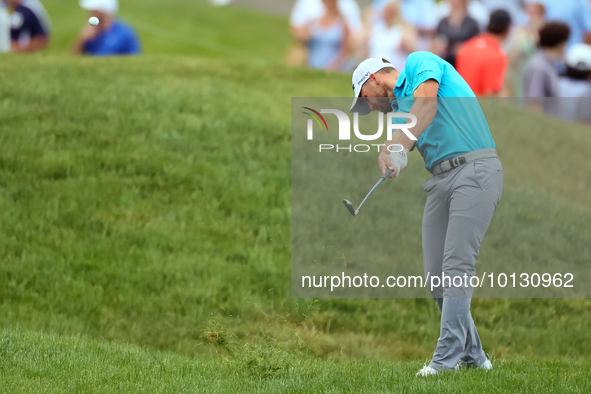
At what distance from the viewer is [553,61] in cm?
1161

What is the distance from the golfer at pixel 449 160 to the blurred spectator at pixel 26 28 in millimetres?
10784

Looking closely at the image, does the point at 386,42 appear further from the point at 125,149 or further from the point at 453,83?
the point at 453,83

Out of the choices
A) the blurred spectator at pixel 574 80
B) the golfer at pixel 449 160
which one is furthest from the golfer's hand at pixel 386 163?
the blurred spectator at pixel 574 80

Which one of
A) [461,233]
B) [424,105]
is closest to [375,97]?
[424,105]

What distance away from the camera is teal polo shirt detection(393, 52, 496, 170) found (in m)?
5.81

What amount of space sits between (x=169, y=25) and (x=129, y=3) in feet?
8.64

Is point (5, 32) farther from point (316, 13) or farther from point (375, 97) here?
Answer: point (375, 97)

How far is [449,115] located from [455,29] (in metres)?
8.54

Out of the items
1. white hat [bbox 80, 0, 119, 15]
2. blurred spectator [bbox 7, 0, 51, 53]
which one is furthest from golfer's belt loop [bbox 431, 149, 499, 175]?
blurred spectator [bbox 7, 0, 51, 53]

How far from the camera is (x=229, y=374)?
6.08m

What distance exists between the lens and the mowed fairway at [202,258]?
20.0 ft

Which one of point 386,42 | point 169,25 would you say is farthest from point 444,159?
point 169,25

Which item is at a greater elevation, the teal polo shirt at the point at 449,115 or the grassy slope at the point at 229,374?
the teal polo shirt at the point at 449,115

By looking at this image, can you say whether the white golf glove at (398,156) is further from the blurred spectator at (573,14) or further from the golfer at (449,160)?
the blurred spectator at (573,14)
